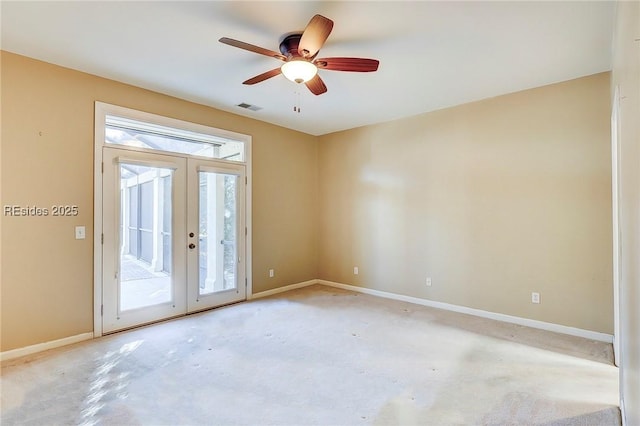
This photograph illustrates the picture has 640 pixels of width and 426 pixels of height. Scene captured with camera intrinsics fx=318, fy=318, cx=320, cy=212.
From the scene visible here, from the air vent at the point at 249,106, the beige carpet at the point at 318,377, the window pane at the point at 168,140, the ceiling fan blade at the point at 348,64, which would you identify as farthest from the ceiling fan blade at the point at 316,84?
the beige carpet at the point at 318,377

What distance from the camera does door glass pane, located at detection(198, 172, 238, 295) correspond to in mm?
4410

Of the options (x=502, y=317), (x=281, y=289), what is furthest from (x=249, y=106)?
(x=502, y=317)

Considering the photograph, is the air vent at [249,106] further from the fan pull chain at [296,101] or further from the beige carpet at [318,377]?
the beige carpet at [318,377]

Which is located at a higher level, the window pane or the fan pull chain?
the fan pull chain

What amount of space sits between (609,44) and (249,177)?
4319 millimetres

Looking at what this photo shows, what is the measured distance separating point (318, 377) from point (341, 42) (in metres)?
2.87

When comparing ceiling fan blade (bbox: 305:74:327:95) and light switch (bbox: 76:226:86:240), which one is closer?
ceiling fan blade (bbox: 305:74:327:95)

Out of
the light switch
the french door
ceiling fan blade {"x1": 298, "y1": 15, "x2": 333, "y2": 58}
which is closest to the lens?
ceiling fan blade {"x1": 298, "y1": 15, "x2": 333, "y2": 58}

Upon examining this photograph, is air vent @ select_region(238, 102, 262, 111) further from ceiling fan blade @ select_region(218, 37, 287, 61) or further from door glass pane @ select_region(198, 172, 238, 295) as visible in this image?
ceiling fan blade @ select_region(218, 37, 287, 61)

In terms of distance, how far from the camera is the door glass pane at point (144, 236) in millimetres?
3672

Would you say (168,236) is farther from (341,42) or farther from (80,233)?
(341,42)

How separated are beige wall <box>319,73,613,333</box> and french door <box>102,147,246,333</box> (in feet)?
6.69

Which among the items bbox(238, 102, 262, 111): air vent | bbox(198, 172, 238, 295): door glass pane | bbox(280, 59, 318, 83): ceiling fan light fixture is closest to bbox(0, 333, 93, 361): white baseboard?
bbox(198, 172, 238, 295): door glass pane

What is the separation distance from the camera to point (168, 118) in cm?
402
